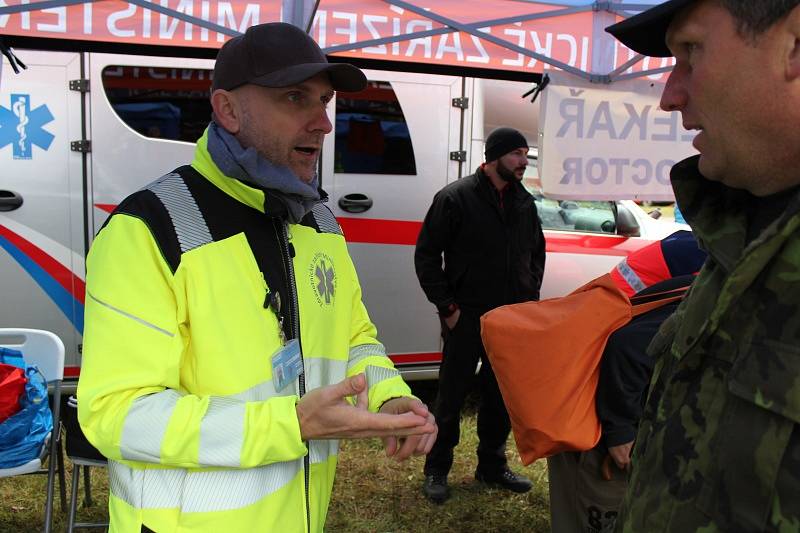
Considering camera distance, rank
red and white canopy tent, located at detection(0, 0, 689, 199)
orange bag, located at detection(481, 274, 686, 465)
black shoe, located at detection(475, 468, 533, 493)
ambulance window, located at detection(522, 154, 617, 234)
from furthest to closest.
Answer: ambulance window, located at detection(522, 154, 617, 234) < black shoe, located at detection(475, 468, 533, 493) < red and white canopy tent, located at detection(0, 0, 689, 199) < orange bag, located at detection(481, 274, 686, 465)

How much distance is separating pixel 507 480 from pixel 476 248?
1417 millimetres

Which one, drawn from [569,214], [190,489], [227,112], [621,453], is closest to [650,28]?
[227,112]

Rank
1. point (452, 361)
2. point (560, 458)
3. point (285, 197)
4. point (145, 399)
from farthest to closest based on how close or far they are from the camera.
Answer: point (452, 361)
point (560, 458)
point (285, 197)
point (145, 399)

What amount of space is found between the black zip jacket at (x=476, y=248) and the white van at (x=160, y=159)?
2.40 feet

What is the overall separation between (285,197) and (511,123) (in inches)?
154

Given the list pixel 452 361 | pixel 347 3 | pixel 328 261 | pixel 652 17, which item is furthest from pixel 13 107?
pixel 652 17

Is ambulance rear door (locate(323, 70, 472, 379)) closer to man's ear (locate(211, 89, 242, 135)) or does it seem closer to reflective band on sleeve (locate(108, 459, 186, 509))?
man's ear (locate(211, 89, 242, 135))

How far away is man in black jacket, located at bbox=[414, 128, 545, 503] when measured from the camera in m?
3.97

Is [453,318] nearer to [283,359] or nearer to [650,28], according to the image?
[283,359]

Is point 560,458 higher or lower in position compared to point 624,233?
lower

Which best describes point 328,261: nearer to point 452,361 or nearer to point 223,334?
point 223,334

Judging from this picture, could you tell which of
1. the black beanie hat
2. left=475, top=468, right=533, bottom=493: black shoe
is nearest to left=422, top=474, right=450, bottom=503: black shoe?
left=475, top=468, right=533, bottom=493: black shoe

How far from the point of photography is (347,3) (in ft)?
9.87

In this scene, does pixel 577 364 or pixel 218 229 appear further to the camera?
pixel 577 364
